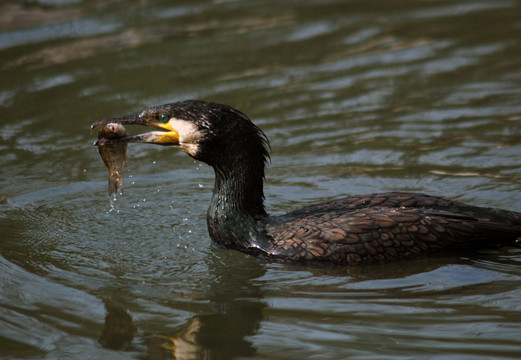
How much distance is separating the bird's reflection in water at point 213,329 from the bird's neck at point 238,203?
0.54 m

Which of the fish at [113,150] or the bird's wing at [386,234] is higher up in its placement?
the fish at [113,150]

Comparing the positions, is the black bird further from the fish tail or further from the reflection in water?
the reflection in water

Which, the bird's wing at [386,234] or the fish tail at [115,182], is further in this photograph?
the fish tail at [115,182]

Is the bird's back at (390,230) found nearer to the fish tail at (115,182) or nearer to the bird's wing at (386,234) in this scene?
the bird's wing at (386,234)

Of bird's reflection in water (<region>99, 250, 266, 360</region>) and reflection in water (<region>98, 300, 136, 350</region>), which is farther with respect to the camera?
reflection in water (<region>98, 300, 136, 350</region>)

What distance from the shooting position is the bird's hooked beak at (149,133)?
741 cm

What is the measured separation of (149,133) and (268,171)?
2.75 meters

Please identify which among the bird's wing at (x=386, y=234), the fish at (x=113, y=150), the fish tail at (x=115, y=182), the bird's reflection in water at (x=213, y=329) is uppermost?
the fish at (x=113, y=150)

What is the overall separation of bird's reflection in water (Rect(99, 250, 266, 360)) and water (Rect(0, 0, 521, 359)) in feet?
0.07

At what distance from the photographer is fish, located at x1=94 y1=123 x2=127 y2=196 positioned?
7.46 m

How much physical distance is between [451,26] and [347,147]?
15.5ft

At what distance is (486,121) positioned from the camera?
10734mm

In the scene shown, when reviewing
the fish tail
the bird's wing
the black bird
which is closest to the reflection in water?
the fish tail

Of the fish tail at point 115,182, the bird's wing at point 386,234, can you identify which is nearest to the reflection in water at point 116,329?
the fish tail at point 115,182
